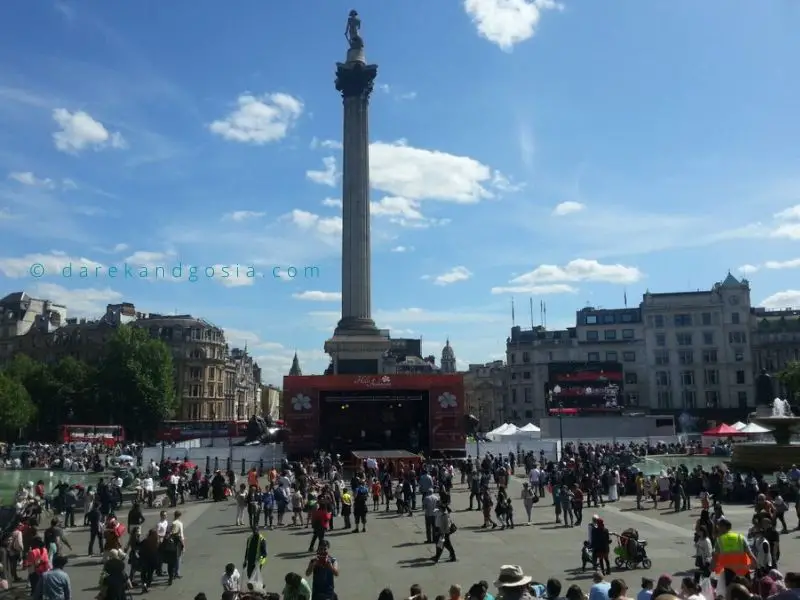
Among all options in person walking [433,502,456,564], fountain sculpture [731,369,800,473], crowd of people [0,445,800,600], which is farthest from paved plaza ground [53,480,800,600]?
fountain sculpture [731,369,800,473]

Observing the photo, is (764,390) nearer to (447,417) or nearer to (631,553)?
(447,417)

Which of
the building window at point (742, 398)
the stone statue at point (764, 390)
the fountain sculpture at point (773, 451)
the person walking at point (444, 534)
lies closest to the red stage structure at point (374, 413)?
the stone statue at point (764, 390)

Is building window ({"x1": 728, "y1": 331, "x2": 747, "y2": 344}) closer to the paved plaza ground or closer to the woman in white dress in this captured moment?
the woman in white dress

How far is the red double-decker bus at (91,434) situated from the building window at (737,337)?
7334 centimetres

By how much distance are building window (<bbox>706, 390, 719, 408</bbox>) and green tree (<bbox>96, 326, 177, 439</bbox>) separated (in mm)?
66951

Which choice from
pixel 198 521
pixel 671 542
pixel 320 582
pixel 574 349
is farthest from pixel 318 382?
pixel 574 349

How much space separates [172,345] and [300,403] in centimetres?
6311

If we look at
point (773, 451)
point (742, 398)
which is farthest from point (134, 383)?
point (742, 398)

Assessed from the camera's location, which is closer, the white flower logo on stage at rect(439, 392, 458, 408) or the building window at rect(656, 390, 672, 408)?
the white flower logo on stage at rect(439, 392, 458, 408)

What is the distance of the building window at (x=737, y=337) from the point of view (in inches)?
3499

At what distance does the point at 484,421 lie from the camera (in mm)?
129500

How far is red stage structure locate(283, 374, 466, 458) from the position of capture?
50000 mm

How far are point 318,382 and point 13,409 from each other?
132 feet

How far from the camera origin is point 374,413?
2095 inches
